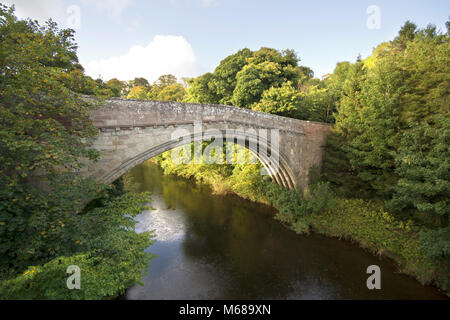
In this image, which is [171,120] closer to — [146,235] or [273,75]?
[146,235]

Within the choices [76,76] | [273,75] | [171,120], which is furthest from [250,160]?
[76,76]

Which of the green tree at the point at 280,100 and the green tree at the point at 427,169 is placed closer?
the green tree at the point at 427,169

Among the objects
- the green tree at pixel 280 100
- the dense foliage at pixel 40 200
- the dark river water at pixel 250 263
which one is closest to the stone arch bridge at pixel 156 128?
the dense foliage at pixel 40 200

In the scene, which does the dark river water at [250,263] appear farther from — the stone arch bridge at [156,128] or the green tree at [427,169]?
the stone arch bridge at [156,128]

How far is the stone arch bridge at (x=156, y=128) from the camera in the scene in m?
6.62

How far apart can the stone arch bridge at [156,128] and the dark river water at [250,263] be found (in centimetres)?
427

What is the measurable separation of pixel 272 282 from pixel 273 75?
12.5 metres

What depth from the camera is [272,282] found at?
7773mm

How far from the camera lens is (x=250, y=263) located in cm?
886

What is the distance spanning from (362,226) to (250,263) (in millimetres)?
5772

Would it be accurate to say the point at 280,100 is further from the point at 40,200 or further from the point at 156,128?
the point at 40,200

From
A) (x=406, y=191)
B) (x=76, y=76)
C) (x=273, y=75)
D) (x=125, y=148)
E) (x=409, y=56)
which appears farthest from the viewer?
(x=273, y=75)

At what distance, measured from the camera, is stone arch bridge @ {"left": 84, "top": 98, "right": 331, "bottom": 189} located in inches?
261
